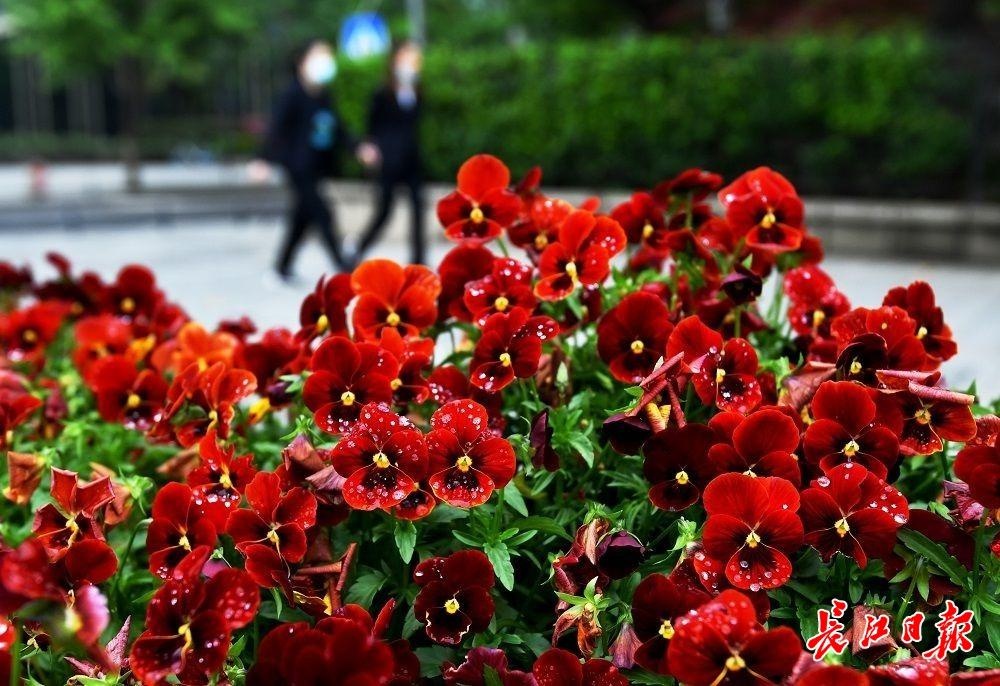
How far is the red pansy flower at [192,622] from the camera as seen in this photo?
43.1 inches

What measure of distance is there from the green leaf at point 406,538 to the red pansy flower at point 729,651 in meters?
0.36

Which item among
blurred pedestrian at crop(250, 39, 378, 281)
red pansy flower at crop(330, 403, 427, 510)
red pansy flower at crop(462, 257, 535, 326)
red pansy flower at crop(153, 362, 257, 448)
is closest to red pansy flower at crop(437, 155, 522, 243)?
red pansy flower at crop(462, 257, 535, 326)

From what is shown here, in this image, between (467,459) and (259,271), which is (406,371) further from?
(259,271)

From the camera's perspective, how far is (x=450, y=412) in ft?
4.34

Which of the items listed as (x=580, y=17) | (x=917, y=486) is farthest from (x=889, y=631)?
(x=580, y=17)

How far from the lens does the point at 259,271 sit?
31.5 feet

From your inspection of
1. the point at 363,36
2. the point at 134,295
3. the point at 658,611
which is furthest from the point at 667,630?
the point at 363,36

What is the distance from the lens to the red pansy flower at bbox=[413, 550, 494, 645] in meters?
1.26

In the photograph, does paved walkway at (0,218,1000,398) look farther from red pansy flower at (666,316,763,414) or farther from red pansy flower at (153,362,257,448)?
red pansy flower at (153,362,257,448)

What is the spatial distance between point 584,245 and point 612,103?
362 inches

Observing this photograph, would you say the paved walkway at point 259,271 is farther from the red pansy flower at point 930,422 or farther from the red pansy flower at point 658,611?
the red pansy flower at point 658,611

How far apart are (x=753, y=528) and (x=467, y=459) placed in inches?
12.9

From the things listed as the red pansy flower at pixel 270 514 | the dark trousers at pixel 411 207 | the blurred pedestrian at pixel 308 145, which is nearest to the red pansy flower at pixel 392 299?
the red pansy flower at pixel 270 514

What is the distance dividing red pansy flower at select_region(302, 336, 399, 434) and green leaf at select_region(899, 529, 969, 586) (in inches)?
25.6
